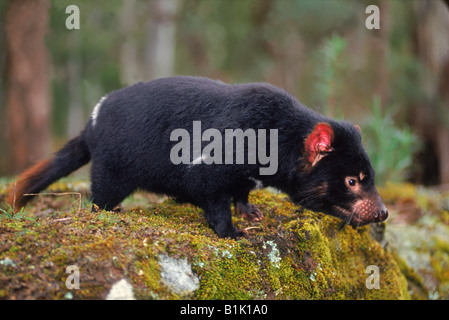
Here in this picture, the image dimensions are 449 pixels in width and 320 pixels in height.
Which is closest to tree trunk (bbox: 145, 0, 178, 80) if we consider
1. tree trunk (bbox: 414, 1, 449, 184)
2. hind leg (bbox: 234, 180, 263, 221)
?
tree trunk (bbox: 414, 1, 449, 184)

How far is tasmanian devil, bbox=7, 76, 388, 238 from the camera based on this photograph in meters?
3.71

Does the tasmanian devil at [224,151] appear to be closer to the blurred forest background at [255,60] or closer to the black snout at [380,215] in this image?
the black snout at [380,215]

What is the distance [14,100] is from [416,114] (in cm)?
1105

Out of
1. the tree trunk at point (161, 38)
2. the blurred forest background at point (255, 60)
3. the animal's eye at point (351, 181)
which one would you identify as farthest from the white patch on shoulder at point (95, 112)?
the tree trunk at point (161, 38)

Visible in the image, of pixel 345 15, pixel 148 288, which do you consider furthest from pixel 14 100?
pixel 345 15

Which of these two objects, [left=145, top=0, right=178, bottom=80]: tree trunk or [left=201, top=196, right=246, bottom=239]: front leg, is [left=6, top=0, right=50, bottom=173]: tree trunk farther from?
[left=201, top=196, right=246, bottom=239]: front leg

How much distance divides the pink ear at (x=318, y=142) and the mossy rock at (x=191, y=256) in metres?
0.59

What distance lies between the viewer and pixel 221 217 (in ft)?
12.4

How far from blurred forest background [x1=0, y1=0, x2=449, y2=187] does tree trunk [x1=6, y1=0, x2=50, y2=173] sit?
0.08 feet

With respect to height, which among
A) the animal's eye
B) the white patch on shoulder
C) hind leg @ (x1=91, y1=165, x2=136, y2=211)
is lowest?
hind leg @ (x1=91, y1=165, x2=136, y2=211)

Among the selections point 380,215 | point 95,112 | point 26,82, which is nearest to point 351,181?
point 380,215

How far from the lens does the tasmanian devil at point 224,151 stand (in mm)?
3713

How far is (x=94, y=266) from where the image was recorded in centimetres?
278
